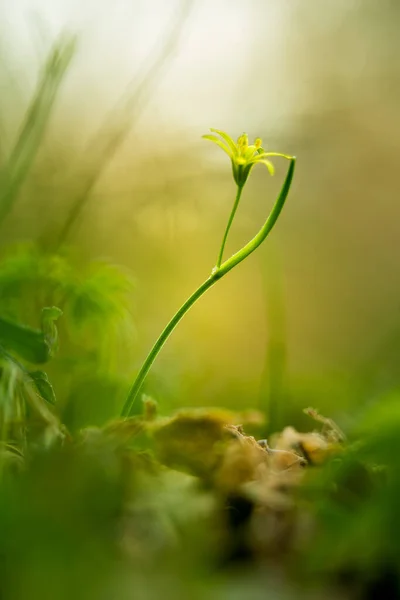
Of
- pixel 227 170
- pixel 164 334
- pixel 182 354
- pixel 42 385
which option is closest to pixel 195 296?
pixel 164 334

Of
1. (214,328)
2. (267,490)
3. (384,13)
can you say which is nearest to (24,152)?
(267,490)

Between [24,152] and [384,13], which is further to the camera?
[384,13]

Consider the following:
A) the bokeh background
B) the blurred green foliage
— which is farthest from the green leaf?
the bokeh background

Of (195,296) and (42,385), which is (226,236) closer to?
(195,296)

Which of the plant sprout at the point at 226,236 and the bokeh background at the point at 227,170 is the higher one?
the bokeh background at the point at 227,170

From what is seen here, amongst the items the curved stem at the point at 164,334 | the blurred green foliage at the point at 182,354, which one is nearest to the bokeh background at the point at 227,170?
the blurred green foliage at the point at 182,354

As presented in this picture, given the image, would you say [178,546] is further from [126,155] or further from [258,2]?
[258,2]

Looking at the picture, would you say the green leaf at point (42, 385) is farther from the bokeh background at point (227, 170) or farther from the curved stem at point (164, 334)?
the bokeh background at point (227, 170)

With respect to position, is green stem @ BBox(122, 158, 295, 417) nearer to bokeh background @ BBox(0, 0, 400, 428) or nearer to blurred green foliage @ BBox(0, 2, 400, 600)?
blurred green foliage @ BBox(0, 2, 400, 600)

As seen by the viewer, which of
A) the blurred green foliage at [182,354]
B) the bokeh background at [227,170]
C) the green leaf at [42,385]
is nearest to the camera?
the blurred green foliage at [182,354]
